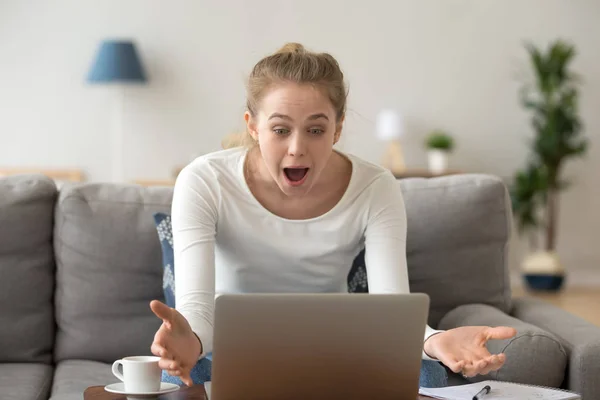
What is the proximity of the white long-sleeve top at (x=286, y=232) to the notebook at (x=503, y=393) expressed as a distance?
15.8 inches

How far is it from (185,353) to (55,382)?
84 cm

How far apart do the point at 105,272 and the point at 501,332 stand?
1.32m

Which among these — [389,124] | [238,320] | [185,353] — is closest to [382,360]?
[238,320]

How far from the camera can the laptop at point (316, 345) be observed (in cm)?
131

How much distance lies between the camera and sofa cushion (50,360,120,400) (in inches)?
83.6

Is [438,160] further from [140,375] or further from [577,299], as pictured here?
[140,375]

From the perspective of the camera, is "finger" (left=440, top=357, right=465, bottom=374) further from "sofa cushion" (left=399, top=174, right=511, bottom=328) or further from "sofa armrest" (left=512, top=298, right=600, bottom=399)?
"sofa cushion" (left=399, top=174, right=511, bottom=328)

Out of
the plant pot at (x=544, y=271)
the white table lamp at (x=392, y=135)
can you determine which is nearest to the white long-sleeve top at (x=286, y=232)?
the white table lamp at (x=392, y=135)

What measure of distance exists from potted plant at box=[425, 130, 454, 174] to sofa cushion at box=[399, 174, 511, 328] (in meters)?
3.67

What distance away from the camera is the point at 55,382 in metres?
2.24

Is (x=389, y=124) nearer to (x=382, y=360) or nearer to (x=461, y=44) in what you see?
(x=461, y=44)

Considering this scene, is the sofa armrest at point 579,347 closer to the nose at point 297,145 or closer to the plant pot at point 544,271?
the nose at point 297,145

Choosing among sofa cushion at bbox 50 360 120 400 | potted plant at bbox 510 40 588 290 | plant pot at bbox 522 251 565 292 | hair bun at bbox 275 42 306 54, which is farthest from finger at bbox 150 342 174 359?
plant pot at bbox 522 251 565 292

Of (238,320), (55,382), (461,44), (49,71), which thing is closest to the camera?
(238,320)
